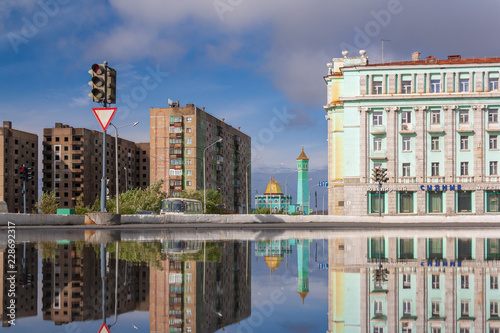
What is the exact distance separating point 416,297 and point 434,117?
61612mm

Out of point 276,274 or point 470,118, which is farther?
point 470,118

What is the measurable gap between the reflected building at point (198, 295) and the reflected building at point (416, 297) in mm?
1081

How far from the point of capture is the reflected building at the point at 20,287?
5.66m

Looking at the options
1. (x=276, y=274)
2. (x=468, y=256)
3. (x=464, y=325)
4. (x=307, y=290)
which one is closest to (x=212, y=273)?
(x=276, y=274)

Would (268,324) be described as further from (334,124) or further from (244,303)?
(334,124)

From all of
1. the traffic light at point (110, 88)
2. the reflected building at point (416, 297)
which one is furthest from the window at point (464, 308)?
the traffic light at point (110, 88)

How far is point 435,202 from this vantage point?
63.5 meters

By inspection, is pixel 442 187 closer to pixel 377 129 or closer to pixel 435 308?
pixel 377 129

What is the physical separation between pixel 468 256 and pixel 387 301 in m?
6.66

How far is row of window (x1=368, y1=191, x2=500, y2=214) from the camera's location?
205 feet

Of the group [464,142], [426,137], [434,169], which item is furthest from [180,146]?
[464,142]

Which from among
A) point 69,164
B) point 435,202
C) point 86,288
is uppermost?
point 69,164

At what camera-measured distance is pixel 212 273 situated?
868 cm

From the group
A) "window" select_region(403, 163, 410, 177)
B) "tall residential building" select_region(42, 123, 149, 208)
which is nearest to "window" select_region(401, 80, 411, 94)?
"window" select_region(403, 163, 410, 177)
